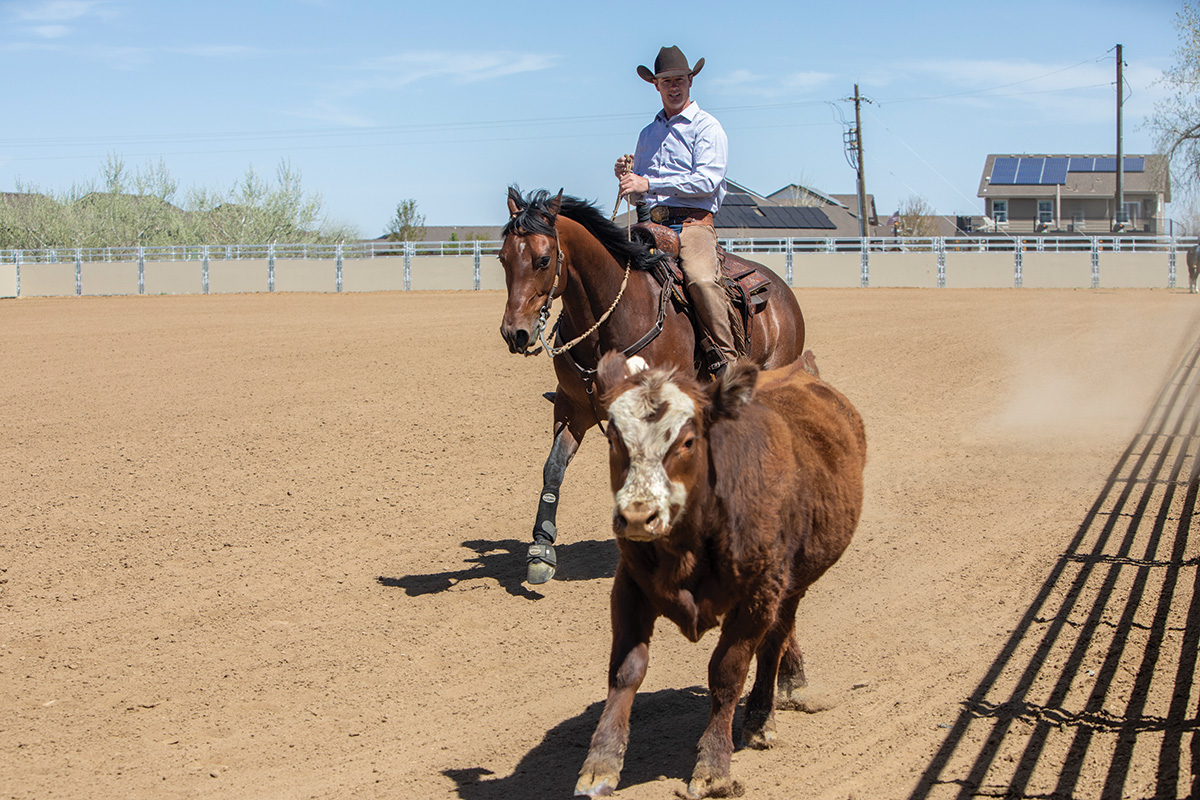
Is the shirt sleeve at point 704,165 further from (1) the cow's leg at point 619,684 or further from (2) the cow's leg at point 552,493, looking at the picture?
(1) the cow's leg at point 619,684

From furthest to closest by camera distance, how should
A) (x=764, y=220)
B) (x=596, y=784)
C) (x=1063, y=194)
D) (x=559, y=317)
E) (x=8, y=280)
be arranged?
(x=1063, y=194), (x=764, y=220), (x=8, y=280), (x=559, y=317), (x=596, y=784)

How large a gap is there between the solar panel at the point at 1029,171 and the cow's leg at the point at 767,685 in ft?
233

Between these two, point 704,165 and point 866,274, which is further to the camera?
point 866,274

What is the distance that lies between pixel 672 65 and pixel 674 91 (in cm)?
18

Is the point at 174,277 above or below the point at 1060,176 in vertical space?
below

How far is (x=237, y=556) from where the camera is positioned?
7812 mm

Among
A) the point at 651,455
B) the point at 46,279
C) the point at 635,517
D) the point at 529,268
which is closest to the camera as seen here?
the point at 635,517

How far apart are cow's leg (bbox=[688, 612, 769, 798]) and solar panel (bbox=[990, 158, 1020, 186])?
7120 cm

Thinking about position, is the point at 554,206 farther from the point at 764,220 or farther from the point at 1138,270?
the point at 764,220

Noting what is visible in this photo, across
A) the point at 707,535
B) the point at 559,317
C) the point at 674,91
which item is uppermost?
the point at 674,91

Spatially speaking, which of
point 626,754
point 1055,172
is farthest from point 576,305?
point 1055,172

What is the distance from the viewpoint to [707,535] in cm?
413

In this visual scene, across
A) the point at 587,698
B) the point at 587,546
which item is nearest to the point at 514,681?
the point at 587,698

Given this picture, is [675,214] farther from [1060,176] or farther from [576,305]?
[1060,176]
